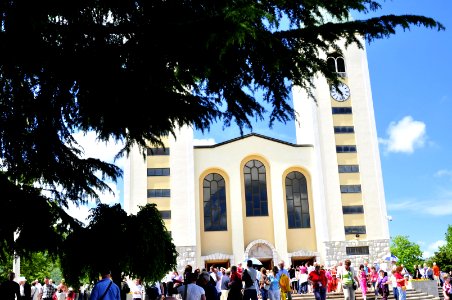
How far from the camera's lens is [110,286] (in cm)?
661

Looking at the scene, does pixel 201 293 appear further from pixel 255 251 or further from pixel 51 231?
pixel 255 251

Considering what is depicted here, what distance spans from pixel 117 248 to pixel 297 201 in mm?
28347

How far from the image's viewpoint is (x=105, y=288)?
657cm

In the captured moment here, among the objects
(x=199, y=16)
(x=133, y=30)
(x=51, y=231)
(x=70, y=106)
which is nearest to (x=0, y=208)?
(x=51, y=231)

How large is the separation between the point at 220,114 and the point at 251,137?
27.7 meters

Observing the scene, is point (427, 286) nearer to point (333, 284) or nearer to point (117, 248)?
point (333, 284)

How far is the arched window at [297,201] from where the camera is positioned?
33.6 m

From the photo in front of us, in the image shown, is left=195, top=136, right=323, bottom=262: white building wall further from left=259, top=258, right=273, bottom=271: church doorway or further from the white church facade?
left=259, top=258, right=273, bottom=271: church doorway

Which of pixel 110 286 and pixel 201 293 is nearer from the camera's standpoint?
pixel 110 286

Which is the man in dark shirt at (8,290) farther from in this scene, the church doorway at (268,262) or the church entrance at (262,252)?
the church doorway at (268,262)

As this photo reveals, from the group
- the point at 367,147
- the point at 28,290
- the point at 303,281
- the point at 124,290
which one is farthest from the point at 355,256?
the point at 124,290

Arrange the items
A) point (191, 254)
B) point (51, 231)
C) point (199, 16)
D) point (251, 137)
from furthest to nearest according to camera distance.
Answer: point (251, 137)
point (191, 254)
point (51, 231)
point (199, 16)

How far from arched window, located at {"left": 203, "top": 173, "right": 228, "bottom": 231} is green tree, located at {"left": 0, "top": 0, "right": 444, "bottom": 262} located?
26184 millimetres

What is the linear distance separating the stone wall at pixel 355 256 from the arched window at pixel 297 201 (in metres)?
2.27
